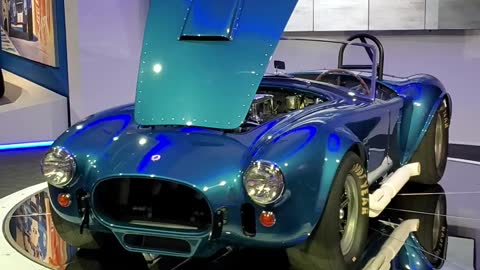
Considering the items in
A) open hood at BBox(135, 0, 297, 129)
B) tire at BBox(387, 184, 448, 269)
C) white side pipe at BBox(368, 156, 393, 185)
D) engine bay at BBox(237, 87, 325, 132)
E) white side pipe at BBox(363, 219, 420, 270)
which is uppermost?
open hood at BBox(135, 0, 297, 129)

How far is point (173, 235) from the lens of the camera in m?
2.43

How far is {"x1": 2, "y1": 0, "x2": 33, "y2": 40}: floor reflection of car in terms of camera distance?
8.17 metres

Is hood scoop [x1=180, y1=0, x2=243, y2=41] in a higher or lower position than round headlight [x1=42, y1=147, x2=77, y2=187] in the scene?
higher

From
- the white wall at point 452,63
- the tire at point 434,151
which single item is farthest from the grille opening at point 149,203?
the white wall at point 452,63

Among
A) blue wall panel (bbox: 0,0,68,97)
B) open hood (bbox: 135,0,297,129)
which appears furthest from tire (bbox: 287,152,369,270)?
blue wall panel (bbox: 0,0,68,97)

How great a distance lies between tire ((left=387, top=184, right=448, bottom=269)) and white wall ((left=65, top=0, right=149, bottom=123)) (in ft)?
13.5

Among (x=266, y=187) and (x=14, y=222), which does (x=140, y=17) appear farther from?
(x=266, y=187)

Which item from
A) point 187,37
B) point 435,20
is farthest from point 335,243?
point 435,20

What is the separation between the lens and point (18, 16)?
8664 millimetres

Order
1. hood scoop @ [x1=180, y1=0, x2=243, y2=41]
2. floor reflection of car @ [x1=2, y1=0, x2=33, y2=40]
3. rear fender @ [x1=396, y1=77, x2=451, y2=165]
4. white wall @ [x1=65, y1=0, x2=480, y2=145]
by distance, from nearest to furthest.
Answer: hood scoop @ [x1=180, y1=0, x2=243, y2=41] → rear fender @ [x1=396, y1=77, x2=451, y2=165] → white wall @ [x1=65, y1=0, x2=480, y2=145] → floor reflection of car @ [x1=2, y1=0, x2=33, y2=40]

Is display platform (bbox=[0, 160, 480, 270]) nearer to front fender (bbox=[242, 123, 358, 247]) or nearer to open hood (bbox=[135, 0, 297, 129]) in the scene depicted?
front fender (bbox=[242, 123, 358, 247])

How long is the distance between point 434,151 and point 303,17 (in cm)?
338

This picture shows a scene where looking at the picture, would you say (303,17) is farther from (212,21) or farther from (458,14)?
(212,21)

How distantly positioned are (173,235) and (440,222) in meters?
1.70
